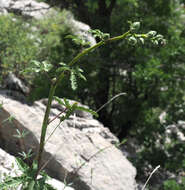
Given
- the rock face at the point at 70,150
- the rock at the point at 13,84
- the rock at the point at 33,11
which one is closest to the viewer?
the rock face at the point at 70,150

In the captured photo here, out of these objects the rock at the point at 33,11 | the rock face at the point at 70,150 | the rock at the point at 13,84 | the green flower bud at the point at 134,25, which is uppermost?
the green flower bud at the point at 134,25

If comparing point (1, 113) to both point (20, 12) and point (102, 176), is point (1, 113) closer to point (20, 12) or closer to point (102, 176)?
point (102, 176)

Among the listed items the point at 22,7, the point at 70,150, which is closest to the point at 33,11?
the point at 22,7

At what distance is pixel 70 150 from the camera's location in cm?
422

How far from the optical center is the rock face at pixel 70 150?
13.1ft

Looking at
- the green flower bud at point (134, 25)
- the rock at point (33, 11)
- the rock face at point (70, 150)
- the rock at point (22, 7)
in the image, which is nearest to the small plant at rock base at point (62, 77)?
the green flower bud at point (134, 25)

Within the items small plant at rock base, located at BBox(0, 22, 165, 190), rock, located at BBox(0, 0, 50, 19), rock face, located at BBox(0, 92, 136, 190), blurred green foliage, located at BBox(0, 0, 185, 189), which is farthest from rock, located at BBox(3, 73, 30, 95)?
rock, located at BBox(0, 0, 50, 19)

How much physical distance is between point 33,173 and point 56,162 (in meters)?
2.00

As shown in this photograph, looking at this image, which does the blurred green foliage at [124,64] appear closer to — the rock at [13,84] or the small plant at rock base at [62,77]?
the rock at [13,84]

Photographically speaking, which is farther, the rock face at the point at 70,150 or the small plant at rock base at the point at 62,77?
the rock face at the point at 70,150

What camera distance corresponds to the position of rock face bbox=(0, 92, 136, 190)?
398 centimetres

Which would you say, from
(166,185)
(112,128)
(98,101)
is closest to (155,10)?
(98,101)

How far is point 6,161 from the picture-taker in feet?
10.9

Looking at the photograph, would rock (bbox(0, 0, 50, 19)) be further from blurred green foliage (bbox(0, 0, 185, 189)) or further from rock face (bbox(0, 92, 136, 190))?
rock face (bbox(0, 92, 136, 190))
